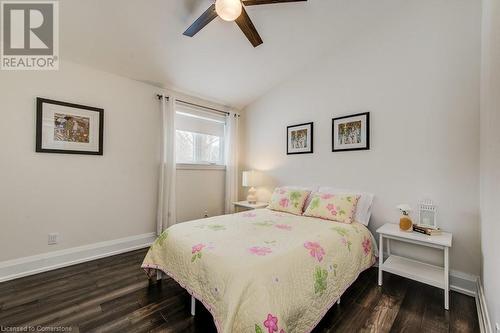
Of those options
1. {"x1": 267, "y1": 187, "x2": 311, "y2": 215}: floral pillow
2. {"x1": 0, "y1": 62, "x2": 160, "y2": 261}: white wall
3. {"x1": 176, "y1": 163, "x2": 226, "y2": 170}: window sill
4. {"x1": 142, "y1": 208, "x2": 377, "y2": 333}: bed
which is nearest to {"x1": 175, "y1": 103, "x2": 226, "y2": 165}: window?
{"x1": 176, "y1": 163, "x2": 226, "y2": 170}: window sill

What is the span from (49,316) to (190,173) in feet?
7.54

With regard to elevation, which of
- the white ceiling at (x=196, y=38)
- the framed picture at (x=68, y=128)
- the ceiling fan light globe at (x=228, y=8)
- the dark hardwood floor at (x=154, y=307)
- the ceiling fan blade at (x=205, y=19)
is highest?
the white ceiling at (x=196, y=38)

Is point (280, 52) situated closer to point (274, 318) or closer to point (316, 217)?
point (316, 217)

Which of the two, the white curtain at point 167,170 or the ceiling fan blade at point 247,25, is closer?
the ceiling fan blade at point 247,25

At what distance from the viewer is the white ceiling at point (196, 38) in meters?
2.22

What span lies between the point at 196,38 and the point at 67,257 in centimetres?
298

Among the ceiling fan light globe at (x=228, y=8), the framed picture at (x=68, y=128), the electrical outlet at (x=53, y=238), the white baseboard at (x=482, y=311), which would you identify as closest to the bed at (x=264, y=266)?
the white baseboard at (x=482, y=311)

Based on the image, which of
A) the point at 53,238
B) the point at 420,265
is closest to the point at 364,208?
the point at 420,265

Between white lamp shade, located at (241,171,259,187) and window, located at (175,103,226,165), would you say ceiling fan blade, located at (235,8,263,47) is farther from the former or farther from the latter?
white lamp shade, located at (241,171,259,187)

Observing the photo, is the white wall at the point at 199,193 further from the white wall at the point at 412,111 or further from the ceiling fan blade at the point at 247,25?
the ceiling fan blade at the point at 247,25

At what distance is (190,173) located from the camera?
3678mm

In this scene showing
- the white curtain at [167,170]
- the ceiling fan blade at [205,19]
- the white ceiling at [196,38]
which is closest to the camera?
the ceiling fan blade at [205,19]

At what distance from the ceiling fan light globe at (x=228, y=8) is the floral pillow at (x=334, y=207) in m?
2.14

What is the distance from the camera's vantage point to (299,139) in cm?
349
